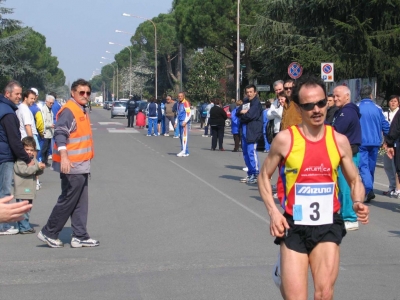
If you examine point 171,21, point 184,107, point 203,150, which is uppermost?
point 171,21

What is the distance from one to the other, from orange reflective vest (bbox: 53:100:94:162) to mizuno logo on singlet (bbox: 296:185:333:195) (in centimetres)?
442

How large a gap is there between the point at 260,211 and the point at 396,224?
2108 mm

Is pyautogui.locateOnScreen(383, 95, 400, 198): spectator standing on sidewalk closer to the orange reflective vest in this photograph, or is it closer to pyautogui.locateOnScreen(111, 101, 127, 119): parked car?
the orange reflective vest

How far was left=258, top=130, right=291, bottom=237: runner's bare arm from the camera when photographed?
4.74 m

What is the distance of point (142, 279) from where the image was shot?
7227 millimetres

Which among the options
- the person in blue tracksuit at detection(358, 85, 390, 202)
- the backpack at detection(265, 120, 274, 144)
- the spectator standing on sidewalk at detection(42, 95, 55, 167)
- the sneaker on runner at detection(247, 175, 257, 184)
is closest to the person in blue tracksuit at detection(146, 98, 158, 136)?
the spectator standing on sidewalk at detection(42, 95, 55, 167)

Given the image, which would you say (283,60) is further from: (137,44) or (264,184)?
(137,44)

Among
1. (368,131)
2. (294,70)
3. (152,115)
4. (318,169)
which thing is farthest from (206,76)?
(318,169)

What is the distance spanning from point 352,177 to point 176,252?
381cm

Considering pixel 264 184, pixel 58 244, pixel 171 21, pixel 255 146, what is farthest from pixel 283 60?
pixel 171 21

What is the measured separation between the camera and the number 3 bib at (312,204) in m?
4.79

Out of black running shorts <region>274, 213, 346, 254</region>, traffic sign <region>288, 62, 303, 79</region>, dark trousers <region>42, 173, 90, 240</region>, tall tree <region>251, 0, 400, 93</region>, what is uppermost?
tall tree <region>251, 0, 400, 93</region>

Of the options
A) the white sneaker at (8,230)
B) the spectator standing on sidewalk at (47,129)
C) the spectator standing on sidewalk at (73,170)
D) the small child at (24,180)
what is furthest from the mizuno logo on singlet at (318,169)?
the spectator standing on sidewalk at (47,129)

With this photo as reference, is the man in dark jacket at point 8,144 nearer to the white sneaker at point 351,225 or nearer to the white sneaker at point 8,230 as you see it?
the white sneaker at point 8,230
